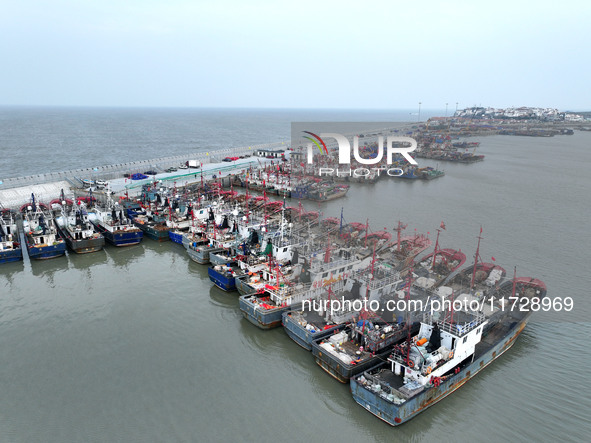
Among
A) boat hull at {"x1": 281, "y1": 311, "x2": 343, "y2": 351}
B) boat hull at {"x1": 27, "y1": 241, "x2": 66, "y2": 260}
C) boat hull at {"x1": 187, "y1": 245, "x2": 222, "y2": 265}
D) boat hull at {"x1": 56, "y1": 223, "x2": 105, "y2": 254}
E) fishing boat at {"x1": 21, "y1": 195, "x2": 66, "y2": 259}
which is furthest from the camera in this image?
boat hull at {"x1": 56, "y1": 223, "x2": 105, "y2": 254}

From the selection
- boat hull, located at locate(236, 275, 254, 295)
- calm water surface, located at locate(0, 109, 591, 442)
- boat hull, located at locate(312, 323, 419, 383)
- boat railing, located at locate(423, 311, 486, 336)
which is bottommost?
calm water surface, located at locate(0, 109, 591, 442)

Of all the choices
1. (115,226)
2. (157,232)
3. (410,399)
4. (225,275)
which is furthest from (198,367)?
(115,226)

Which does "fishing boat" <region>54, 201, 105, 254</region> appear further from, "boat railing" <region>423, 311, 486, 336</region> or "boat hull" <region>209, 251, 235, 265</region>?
"boat railing" <region>423, 311, 486, 336</region>

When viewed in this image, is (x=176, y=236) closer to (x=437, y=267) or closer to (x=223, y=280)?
(x=223, y=280)

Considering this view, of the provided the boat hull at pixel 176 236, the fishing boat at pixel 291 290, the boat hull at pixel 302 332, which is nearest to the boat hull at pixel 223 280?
the fishing boat at pixel 291 290

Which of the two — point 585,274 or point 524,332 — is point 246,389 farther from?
point 585,274

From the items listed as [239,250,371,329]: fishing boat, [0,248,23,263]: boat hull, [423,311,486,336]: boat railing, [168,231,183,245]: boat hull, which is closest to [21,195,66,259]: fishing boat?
[0,248,23,263]: boat hull
